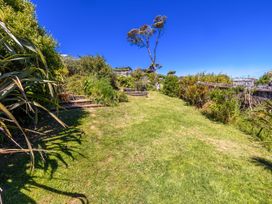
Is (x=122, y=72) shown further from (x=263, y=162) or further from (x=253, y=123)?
(x=263, y=162)

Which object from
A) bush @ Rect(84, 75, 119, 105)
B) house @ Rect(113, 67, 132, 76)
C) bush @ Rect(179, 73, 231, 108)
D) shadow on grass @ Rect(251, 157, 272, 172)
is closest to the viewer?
shadow on grass @ Rect(251, 157, 272, 172)

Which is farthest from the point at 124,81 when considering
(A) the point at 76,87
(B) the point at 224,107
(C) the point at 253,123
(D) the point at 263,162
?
(D) the point at 263,162

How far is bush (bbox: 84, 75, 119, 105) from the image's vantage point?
33.0ft

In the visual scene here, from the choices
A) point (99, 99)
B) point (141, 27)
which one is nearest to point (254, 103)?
point (99, 99)

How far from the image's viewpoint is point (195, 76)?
1388 centimetres

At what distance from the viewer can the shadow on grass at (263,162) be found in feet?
15.1

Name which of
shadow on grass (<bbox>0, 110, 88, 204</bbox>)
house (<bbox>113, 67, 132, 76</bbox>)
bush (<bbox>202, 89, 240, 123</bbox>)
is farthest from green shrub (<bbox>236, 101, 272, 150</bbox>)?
house (<bbox>113, 67, 132, 76</bbox>)

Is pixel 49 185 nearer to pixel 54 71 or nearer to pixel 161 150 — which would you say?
pixel 161 150

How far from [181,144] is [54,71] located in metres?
4.48

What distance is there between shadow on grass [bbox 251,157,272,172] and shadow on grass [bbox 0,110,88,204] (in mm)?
3793

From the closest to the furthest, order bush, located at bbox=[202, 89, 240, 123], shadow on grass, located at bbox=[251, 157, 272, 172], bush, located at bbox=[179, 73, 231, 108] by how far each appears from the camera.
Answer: shadow on grass, located at bbox=[251, 157, 272, 172] < bush, located at bbox=[202, 89, 240, 123] < bush, located at bbox=[179, 73, 231, 108]

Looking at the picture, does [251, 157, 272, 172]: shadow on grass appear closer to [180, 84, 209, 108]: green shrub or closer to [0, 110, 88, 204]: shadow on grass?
[0, 110, 88, 204]: shadow on grass

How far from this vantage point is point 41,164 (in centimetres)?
445

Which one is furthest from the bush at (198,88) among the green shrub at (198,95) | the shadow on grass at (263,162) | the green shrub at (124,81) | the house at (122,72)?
the house at (122,72)
